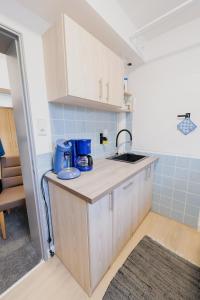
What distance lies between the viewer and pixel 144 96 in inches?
71.9

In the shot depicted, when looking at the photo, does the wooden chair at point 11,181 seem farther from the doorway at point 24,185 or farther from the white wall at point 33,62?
the white wall at point 33,62

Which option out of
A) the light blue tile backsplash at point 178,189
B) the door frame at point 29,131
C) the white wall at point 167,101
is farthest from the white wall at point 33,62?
the light blue tile backsplash at point 178,189

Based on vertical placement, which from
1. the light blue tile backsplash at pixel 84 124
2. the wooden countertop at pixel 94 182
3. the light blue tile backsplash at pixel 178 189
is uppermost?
the light blue tile backsplash at pixel 84 124

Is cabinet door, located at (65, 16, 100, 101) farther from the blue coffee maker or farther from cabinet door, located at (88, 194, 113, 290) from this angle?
cabinet door, located at (88, 194, 113, 290)

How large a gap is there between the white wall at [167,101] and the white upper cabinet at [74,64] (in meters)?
0.76

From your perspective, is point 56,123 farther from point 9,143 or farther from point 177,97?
point 9,143

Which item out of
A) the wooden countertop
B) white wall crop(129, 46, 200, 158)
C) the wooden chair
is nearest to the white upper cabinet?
the wooden countertop

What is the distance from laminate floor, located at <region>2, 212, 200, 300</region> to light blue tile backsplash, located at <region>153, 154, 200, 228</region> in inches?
6.4

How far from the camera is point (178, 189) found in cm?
170

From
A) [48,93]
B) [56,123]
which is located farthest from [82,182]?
[48,93]

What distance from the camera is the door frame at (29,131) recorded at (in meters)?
0.94

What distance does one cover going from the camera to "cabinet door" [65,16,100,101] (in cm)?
91

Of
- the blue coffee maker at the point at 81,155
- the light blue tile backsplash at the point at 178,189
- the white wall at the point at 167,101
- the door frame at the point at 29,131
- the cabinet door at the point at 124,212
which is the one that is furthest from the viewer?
the light blue tile backsplash at the point at 178,189

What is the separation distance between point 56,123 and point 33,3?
0.84 meters
